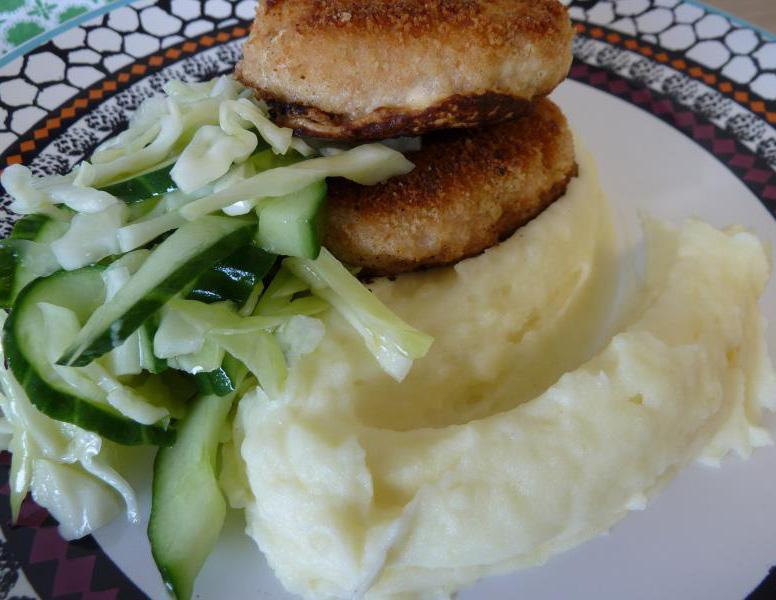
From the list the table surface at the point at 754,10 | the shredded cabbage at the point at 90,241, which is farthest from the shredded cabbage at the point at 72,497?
the table surface at the point at 754,10

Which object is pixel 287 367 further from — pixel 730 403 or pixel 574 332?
pixel 730 403

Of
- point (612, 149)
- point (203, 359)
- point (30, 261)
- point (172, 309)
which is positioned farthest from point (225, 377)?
point (612, 149)

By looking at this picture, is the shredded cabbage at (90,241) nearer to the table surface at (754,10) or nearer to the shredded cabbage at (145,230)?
the shredded cabbage at (145,230)

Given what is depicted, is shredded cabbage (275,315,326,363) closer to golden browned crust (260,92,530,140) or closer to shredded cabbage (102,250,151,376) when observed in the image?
shredded cabbage (102,250,151,376)

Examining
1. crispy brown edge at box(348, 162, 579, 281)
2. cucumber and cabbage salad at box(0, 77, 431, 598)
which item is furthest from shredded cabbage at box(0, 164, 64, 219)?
crispy brown edge at box(348, 162, 579, 281)

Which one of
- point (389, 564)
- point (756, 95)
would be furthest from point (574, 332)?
point (756, 95)

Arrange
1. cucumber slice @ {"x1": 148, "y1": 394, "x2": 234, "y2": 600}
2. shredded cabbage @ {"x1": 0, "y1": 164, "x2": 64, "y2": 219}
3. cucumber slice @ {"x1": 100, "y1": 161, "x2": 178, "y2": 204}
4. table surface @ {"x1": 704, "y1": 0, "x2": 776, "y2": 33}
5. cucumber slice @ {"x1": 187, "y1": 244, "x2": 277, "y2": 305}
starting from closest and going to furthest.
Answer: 1. cucumber slice @ {"x1": 148, "y1": 394, "x2": 234, "y2": 600}
2. cucumber slice @ {"x1": 187, "y1": 244, "x2": 277, "y2": 305}
3. cucumber slice @ {"x1": 100, "y1": 161, "x2": 178, "y2": 204}
4. shredded cabbage @ {"x1": 0, "y1": 164, "x2": 64, "y2": 219}
5. table surface @ {"x1": 704, "y1": 0, "x2": 776, "y2": 33}
